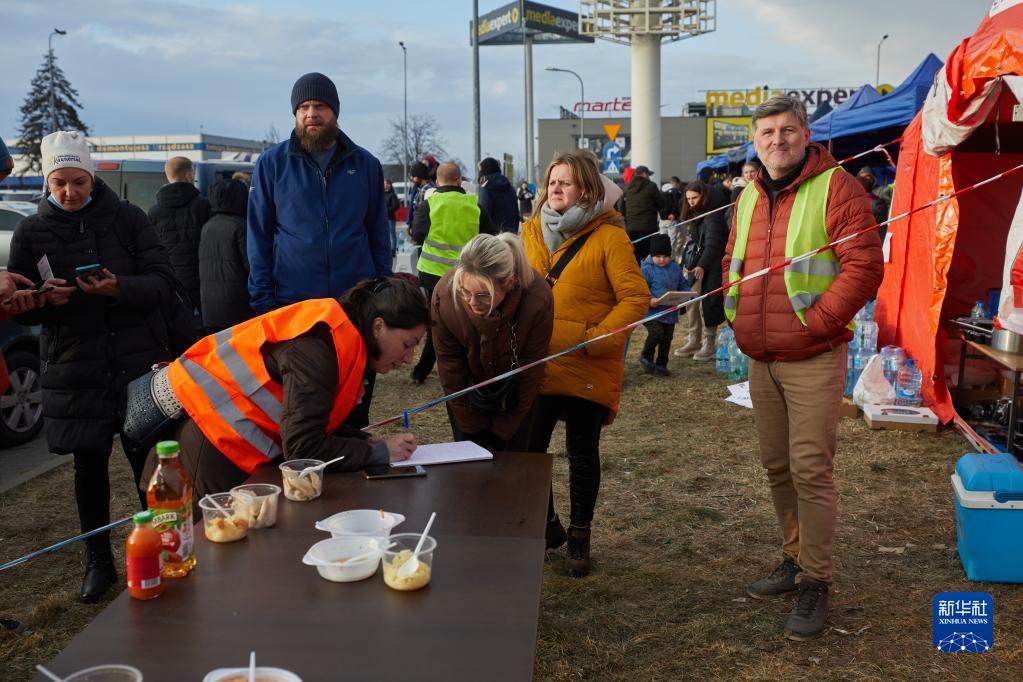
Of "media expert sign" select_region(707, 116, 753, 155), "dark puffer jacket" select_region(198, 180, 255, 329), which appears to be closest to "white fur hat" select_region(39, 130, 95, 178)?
"dark puffer jacket" select_region(198, 180, 255, 329)

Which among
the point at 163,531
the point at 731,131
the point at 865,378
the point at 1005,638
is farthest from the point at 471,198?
the point at 731,131

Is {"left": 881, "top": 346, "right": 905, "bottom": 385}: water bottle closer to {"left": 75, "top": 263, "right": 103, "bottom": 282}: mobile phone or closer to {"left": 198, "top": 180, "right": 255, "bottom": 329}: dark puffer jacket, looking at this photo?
{"left": 198, "top": 180, "right": 255, "bottom": 329}: dark puffer jacket

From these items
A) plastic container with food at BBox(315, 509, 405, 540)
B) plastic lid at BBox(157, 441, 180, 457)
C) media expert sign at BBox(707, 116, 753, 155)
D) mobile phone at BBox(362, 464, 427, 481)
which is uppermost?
media expert sign at BBox(707, 116, 753, 155)

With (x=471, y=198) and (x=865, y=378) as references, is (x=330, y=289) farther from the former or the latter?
(x=865, y=378)

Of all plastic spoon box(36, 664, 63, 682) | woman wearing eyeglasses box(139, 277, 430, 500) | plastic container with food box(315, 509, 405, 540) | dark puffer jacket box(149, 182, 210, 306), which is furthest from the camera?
dark puffer jacket box(149, 182, 210, 306)

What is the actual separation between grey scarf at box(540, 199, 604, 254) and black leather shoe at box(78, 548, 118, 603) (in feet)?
7.59

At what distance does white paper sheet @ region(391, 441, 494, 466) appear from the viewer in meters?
2.76

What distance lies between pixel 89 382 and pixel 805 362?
2790 millimetres

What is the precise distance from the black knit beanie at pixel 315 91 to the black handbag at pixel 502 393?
143 cm

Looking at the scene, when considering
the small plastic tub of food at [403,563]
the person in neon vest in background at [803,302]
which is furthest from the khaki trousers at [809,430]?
the small plastic tub of food at [403,563]

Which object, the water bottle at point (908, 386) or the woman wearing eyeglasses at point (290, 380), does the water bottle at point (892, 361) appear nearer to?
the water bottle at point (908, 386)

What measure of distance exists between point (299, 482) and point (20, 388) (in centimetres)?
438

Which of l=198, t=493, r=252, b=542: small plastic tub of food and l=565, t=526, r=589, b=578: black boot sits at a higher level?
l=198, t=493, r=252, b=542: small plastic tub of food

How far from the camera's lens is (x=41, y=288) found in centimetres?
322
